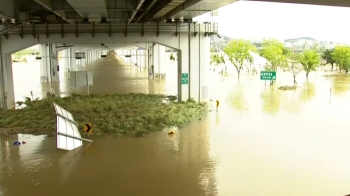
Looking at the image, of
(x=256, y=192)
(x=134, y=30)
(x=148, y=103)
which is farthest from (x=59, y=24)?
(x=256, y=192)

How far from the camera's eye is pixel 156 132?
61.9 feet

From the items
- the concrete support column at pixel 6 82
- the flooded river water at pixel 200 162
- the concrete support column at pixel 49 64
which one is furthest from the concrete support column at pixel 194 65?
the concrete support column at pixel 49 64

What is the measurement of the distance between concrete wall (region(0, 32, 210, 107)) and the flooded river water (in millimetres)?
7298

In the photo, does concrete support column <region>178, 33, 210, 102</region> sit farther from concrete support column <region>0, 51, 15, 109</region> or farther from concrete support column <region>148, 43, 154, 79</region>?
concrete support column <region>148, 43, 154, 79</region>

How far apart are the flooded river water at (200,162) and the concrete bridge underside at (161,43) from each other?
739 centimetres

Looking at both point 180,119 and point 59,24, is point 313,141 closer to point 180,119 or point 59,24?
point 180,119

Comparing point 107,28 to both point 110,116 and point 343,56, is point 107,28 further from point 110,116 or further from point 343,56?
point 343,56

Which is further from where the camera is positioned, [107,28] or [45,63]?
[45,63]

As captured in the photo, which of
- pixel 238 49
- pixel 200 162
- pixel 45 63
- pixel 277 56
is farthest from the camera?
pixel 238 49

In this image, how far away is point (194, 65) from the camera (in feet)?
92.9

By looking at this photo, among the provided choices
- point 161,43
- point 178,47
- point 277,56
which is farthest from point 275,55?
point 161,43

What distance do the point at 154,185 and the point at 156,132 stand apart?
7.76 m

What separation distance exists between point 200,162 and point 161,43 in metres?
15.8

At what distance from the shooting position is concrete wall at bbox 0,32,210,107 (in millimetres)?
26791
